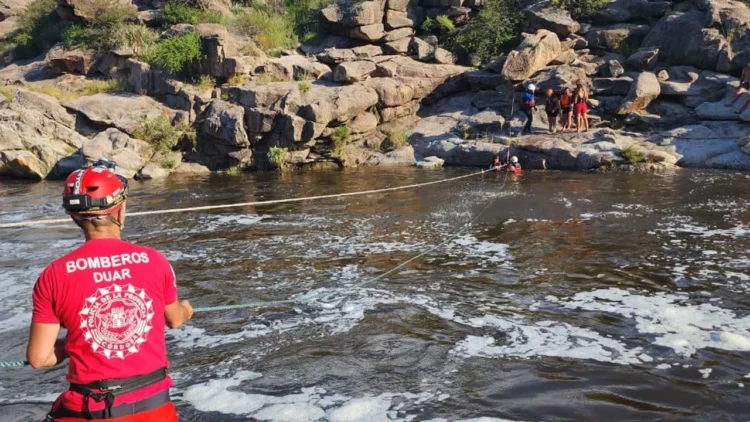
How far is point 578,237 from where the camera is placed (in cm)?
909

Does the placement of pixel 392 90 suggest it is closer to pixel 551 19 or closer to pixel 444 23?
pixel 444 23

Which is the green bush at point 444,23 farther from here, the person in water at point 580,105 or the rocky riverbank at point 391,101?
the person in water at point 580,105

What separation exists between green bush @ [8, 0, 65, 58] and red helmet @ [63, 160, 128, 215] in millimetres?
28277

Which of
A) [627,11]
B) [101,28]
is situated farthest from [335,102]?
[627,11]

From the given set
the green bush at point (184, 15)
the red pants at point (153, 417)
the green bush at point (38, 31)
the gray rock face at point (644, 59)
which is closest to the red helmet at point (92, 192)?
the red pants at point (153, 417)

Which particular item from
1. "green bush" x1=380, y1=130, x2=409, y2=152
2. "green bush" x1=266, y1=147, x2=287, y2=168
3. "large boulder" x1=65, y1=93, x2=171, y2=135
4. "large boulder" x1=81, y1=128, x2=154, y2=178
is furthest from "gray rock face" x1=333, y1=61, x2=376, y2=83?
"large boulder" x1=81, y1=128, x2=154, y2=178

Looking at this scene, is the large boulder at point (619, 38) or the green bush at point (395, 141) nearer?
the green bush at point (395, 141)

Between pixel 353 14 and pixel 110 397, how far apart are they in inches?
907

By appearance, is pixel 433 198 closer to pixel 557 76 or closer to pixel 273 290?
pixel 273 290

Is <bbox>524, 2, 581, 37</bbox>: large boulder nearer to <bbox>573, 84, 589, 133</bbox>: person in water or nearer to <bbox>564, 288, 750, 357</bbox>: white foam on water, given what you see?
<bbox>573, 84, 589, 133</bbox>: person in water

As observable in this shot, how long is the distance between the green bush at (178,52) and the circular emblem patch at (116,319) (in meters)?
20.8

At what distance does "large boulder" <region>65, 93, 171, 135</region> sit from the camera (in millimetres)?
20109

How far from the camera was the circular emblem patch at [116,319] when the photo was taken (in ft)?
7.88

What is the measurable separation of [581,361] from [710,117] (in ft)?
53.2
